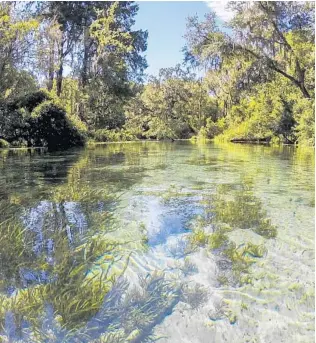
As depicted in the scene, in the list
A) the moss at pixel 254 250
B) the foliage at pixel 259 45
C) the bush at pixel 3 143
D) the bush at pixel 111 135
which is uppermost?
the foliage at pixel 259 45

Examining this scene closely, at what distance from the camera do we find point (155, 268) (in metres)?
3.09

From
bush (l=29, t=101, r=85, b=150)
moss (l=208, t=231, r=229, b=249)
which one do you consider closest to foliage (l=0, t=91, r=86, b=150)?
bush (l=29, t=101, r=85, b=150)

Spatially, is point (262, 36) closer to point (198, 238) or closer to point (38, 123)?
point (38, 123)

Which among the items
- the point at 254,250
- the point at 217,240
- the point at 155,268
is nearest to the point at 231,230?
the point at 217,240

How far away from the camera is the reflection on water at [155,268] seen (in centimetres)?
228

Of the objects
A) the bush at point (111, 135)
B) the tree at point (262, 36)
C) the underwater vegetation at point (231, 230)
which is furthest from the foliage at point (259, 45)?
the underwater vegetation at point (231, 230)

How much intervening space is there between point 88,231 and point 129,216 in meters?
0.84

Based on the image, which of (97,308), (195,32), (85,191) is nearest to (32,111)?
A: (195,32)

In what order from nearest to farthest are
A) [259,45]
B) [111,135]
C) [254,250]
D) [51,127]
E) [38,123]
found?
[254,250] → [259,45] → [38,123] → [51,127] → [111,135]

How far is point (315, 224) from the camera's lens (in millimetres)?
4332

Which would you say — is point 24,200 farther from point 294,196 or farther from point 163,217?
point 294,196

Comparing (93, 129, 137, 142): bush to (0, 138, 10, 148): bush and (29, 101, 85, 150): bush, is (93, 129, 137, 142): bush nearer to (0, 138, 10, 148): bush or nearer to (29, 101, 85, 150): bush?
(29, 101, 85, 150): bush

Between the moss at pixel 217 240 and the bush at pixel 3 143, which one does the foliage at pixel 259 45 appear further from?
the moss at pixel 217 240

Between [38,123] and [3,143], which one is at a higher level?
[38,123]
